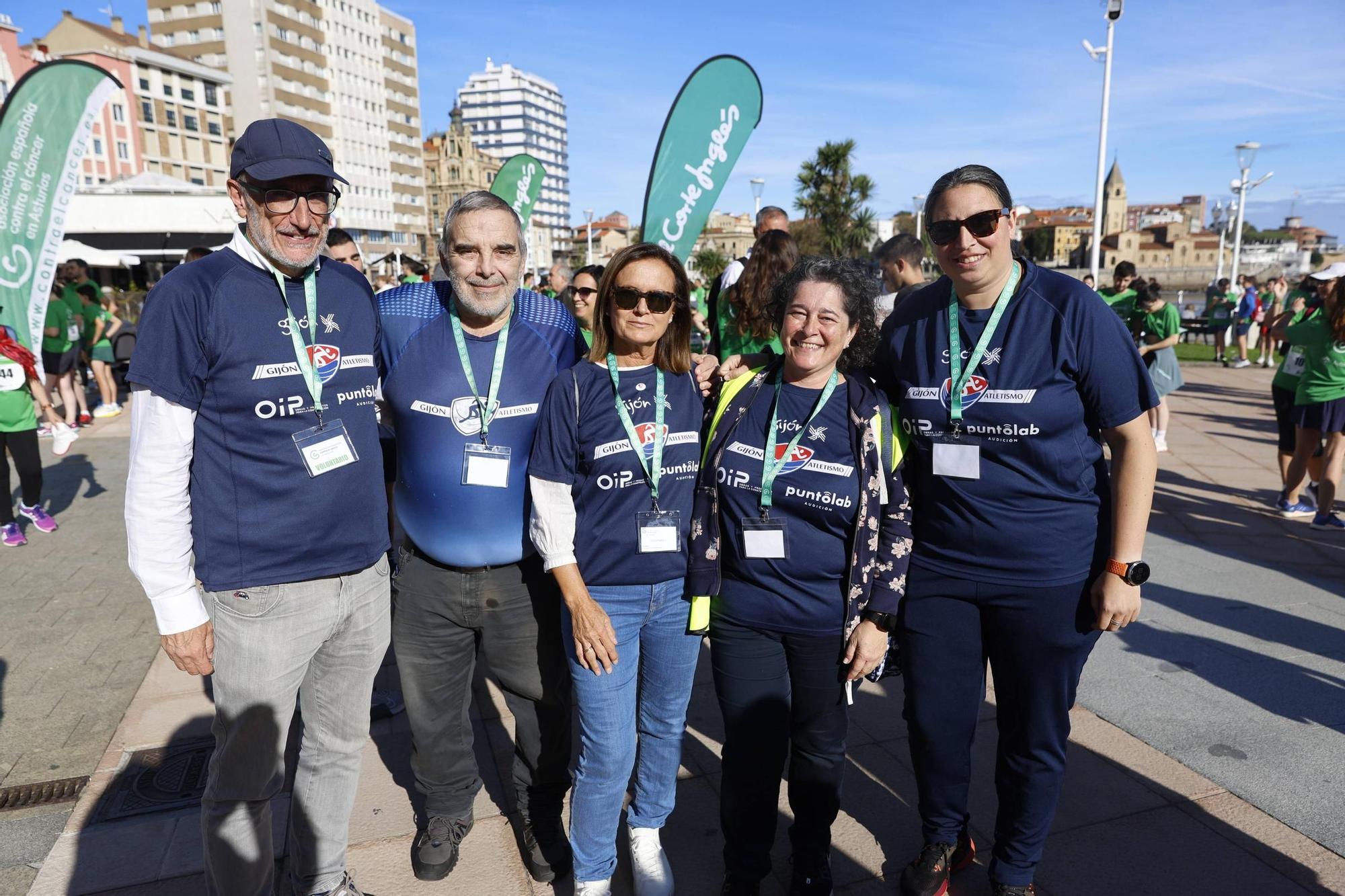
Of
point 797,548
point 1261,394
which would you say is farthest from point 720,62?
point 1261,394

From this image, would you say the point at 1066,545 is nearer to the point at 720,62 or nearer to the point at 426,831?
the point at 426,831

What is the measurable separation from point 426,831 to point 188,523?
1283 millimetres

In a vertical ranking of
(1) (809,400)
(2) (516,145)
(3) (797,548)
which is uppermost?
(2) (516,145)

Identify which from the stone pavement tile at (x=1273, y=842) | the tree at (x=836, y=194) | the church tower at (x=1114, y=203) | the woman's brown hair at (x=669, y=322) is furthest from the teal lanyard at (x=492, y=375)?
the church tower at (x=1114, y=203)

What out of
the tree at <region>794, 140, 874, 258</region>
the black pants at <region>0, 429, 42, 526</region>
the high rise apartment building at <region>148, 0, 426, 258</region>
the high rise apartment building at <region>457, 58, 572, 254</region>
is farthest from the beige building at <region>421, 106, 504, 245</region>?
the black pants at <region>0, 429, 42, 526</region>

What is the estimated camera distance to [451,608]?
249cm

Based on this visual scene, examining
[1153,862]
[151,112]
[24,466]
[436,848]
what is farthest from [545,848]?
[151,112]

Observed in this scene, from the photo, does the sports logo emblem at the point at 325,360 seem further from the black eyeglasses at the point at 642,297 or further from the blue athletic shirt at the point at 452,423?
the black eyeglasses at the point at 642,297

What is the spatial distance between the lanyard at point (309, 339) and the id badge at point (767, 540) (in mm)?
1191

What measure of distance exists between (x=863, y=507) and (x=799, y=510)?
174 millimetres

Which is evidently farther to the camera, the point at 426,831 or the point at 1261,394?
the point at 1261,394

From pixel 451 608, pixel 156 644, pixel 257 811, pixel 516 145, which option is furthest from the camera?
pixel 516 145

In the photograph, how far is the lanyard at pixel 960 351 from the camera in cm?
221

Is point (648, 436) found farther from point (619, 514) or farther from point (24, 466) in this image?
point (24, 466)
